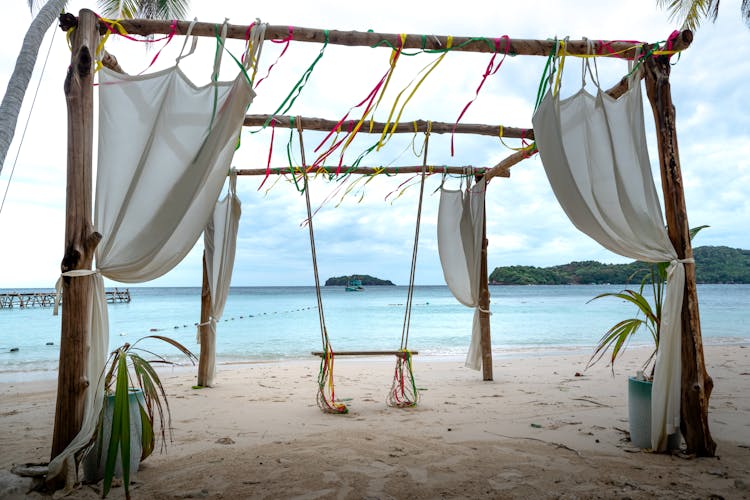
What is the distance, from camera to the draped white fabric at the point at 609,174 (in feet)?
7.88

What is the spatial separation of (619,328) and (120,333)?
12.7 meters

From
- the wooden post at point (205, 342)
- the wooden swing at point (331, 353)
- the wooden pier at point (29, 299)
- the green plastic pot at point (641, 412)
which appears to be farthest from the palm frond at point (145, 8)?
the wooden pier at point (29, 299)

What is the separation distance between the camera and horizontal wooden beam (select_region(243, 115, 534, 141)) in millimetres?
3234

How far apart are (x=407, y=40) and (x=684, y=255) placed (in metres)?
1.81

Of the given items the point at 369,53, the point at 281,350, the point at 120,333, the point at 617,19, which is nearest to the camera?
the point at 369,53

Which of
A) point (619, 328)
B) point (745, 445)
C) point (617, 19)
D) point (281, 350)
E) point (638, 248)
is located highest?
point (617, 19)

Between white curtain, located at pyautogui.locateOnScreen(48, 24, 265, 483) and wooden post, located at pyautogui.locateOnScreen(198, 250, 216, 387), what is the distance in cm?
208

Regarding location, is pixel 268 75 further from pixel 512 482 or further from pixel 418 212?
pixel 512 482

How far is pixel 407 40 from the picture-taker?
2.39 meters

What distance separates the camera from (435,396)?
3920mm

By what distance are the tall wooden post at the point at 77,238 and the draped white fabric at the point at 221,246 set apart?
203 cm

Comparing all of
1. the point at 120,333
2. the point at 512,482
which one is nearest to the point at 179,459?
the point at 512,482

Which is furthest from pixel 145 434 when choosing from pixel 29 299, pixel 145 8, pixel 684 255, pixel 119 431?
pixel 29 299

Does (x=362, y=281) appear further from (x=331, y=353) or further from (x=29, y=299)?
(x=331, y=353)
